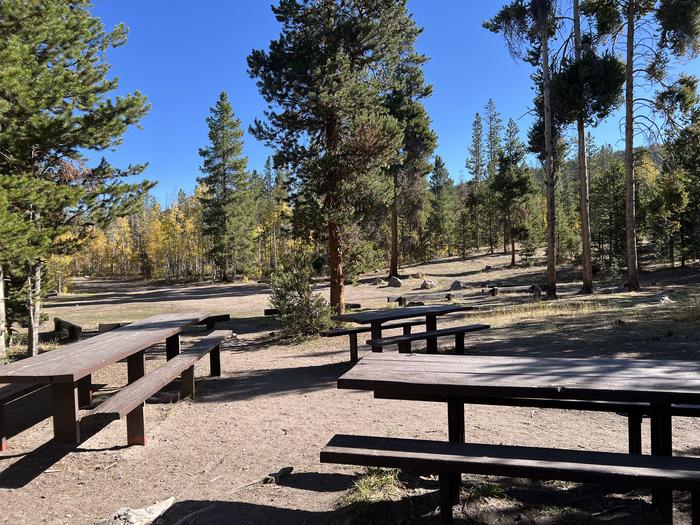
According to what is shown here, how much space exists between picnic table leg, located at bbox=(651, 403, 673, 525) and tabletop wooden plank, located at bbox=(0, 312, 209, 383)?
4264 millimetres

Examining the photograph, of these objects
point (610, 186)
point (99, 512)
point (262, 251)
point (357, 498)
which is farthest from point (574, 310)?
point (262, 251)

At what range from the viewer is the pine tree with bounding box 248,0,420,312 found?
42.2 ft

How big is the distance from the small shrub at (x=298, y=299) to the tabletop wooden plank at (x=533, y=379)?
7972mm

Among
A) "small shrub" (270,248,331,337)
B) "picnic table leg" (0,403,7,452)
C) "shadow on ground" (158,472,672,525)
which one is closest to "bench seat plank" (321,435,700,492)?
"shadow on ground" (158,472,672,525)

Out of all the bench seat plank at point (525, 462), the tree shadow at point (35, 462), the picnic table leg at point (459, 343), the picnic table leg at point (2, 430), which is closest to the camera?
the bench seat plank at point (525, 462)

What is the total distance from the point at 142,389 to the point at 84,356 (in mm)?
715

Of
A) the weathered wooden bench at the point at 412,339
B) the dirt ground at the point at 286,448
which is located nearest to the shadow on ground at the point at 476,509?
the dirt ground at the point at 286,448

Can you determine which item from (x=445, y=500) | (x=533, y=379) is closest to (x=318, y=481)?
(x=445, y=500)

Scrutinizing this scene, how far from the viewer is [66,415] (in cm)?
409

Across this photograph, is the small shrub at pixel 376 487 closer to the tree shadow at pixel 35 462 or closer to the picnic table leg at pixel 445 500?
the picnic table leg at pixel 445 500

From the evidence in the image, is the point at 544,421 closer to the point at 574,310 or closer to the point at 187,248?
the point at 574,310

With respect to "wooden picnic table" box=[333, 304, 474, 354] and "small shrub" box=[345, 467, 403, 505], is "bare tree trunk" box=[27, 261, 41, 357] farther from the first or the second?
"small shrub" box=[345, 467, 403, 505]

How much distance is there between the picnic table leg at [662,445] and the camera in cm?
261

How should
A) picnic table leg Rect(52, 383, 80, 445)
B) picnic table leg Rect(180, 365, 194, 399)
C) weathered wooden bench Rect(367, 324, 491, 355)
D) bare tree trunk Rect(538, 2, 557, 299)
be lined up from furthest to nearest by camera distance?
bare tree trunk Rect(538, 2, 557, 299)
weathered wooden bench Rect(367, 324, 491, 355)
picnic table leg Rect(180, 365, 194, 399)
picnic table leg Rect(52, 383, 80, 445)
